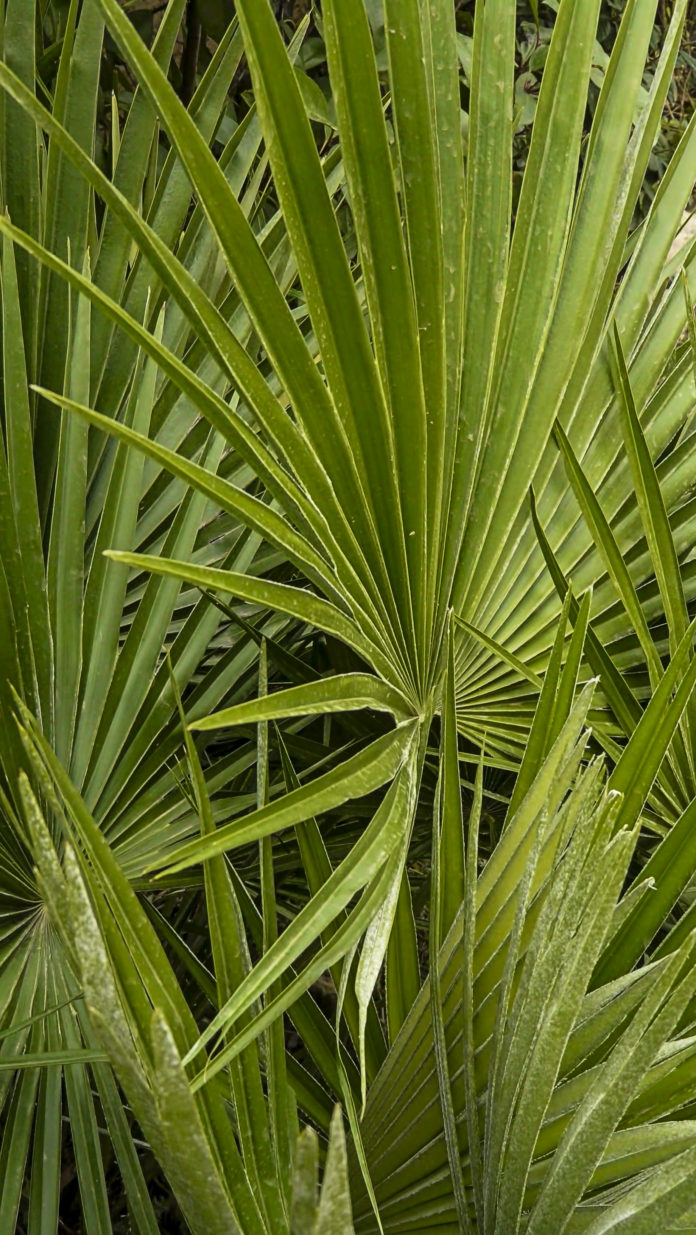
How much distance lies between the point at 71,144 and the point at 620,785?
0.45 m

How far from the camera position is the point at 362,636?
651 mm

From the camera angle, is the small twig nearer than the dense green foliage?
No

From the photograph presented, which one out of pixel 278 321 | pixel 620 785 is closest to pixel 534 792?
pixel 620 785

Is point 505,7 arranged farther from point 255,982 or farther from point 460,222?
point 255,982

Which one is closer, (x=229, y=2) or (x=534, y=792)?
(x=534, y=792)

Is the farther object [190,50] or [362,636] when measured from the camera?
[190,50]

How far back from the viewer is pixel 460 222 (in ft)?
2.38

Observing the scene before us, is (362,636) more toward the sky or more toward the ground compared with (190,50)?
more toward the ground

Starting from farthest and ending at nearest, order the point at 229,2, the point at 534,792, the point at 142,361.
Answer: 1. the point at 229,2
2. the point at 142,361
3. the point at 534,792

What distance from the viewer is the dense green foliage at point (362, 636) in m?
0.49

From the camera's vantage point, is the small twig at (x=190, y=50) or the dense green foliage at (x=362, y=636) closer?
the dense green foliage at (x=362, y=636)

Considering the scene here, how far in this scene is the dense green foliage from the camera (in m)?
0.49

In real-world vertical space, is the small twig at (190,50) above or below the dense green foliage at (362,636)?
above

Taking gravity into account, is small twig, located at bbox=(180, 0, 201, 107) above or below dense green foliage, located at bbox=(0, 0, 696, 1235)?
above
